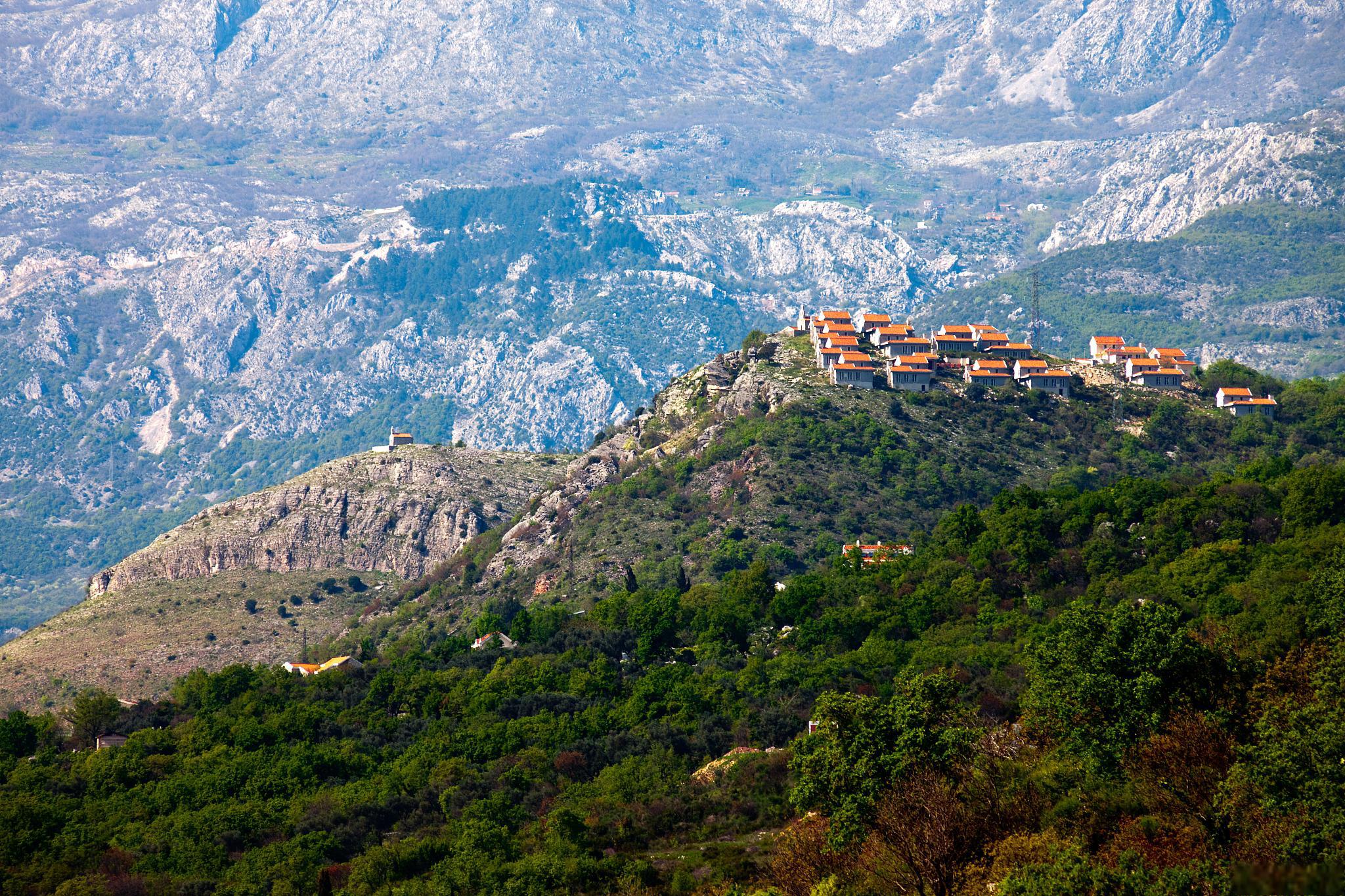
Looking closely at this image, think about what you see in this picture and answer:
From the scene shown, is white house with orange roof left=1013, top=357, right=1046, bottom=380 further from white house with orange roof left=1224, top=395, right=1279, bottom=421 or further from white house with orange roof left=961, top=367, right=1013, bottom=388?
white house with orange roof left=1224, top=395, right=1279, bottom=421

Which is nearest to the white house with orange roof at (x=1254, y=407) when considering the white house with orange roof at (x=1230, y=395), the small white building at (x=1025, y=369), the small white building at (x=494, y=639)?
the white house with orange roof at (x=1230, y=395)

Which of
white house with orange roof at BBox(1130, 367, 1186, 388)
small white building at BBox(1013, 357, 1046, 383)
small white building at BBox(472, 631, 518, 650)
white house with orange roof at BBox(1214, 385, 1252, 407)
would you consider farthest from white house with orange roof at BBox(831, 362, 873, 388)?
small white building at BBox(472, 631, 518, 650)

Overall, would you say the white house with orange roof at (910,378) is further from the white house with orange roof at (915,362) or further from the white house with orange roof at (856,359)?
the white house with orange roof at (856,359)

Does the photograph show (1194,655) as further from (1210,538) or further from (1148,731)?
(1210,538)

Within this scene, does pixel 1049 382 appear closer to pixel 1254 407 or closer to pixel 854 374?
pixel 1254 407

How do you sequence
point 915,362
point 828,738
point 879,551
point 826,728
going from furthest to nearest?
point 915,362 → point 879,551 → point 826,728 → point 828,738

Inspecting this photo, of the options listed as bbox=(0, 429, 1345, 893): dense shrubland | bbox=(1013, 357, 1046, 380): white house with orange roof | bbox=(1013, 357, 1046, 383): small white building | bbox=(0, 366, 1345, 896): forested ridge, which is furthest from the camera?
bbox=(1013, 357, 1046, 380): white house with orange roof

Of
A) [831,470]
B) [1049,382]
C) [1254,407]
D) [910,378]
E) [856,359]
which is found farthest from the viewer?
[1049,382]

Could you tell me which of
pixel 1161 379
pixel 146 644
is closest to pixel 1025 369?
pixel 1161 379

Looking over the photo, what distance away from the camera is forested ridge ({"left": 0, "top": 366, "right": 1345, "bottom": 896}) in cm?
6312

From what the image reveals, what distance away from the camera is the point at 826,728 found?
7338cm

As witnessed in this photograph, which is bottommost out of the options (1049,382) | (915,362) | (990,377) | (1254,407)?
(1254,407)

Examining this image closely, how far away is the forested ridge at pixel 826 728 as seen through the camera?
6312 centimetres

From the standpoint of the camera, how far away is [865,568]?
475 ft
